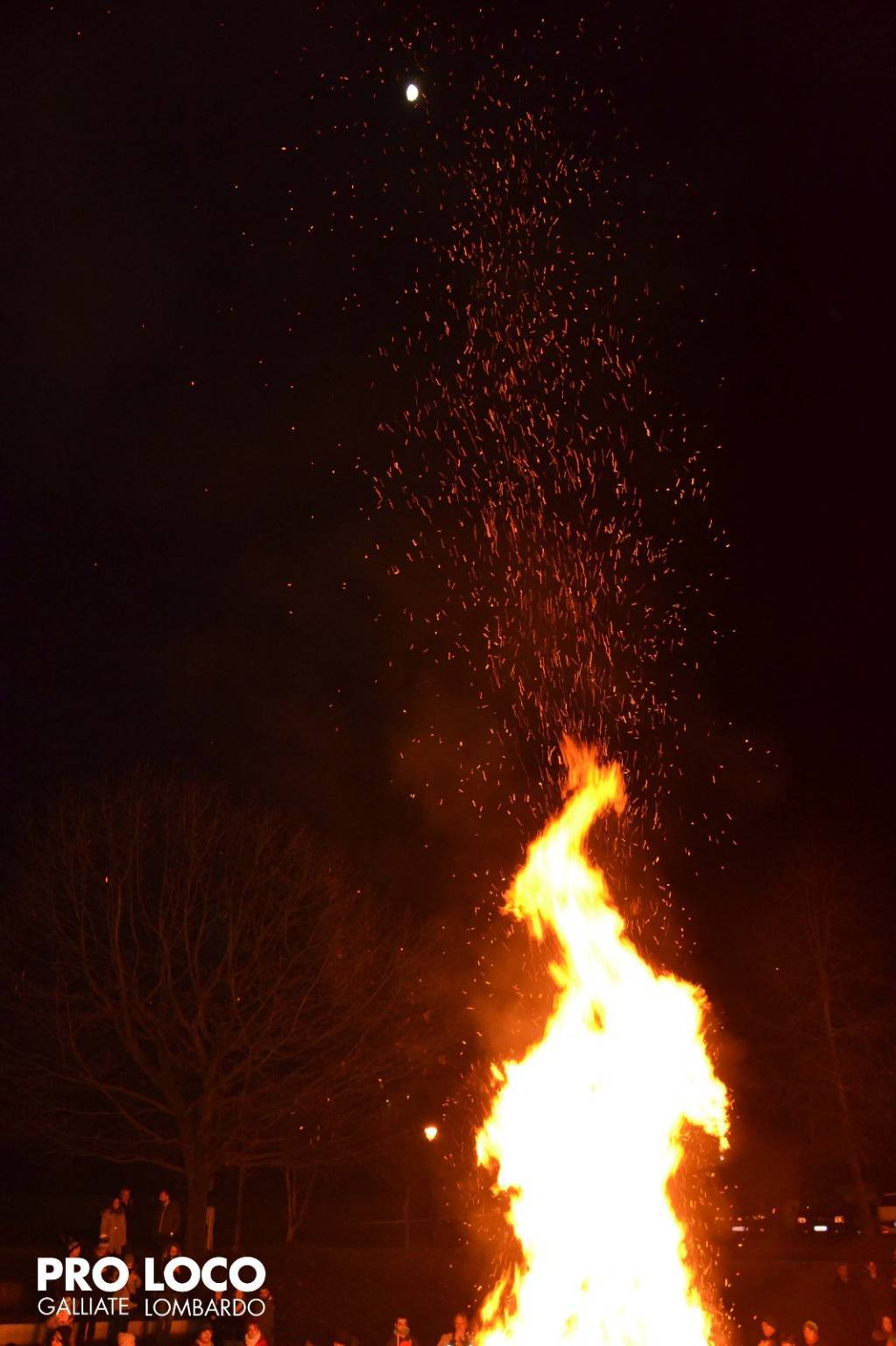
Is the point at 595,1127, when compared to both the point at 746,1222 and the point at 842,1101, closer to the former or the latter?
the point at 842,1101

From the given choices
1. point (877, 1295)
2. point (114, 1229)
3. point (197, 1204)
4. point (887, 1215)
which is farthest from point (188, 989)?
point (887, 1215)

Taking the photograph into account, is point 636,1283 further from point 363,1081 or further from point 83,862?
point 83,862

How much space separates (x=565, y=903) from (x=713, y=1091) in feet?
11.7

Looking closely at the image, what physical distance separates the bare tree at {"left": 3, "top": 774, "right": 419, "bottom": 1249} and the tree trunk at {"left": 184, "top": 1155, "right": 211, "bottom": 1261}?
0.04 meters

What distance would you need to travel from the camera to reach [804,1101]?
3209 centimetres

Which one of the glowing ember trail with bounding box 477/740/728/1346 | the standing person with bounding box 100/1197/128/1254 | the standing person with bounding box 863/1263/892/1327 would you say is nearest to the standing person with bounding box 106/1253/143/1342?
the standing person with bounding box 100/1197/128/1254

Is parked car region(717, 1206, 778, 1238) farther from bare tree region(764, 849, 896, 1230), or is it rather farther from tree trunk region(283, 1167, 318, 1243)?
tree trunk region(283, 1167, 318, 1243)

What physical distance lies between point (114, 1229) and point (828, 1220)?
20548 millimetres

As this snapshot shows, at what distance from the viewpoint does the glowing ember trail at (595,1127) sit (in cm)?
1650

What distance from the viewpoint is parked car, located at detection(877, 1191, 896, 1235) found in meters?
28.0

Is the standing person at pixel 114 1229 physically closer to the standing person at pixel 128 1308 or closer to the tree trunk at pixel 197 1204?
the standing person at pixel 128 1308

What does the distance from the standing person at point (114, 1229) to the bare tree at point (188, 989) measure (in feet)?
10.7

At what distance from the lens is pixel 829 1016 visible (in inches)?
1220

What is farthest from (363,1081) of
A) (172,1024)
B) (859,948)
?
(859,948)
